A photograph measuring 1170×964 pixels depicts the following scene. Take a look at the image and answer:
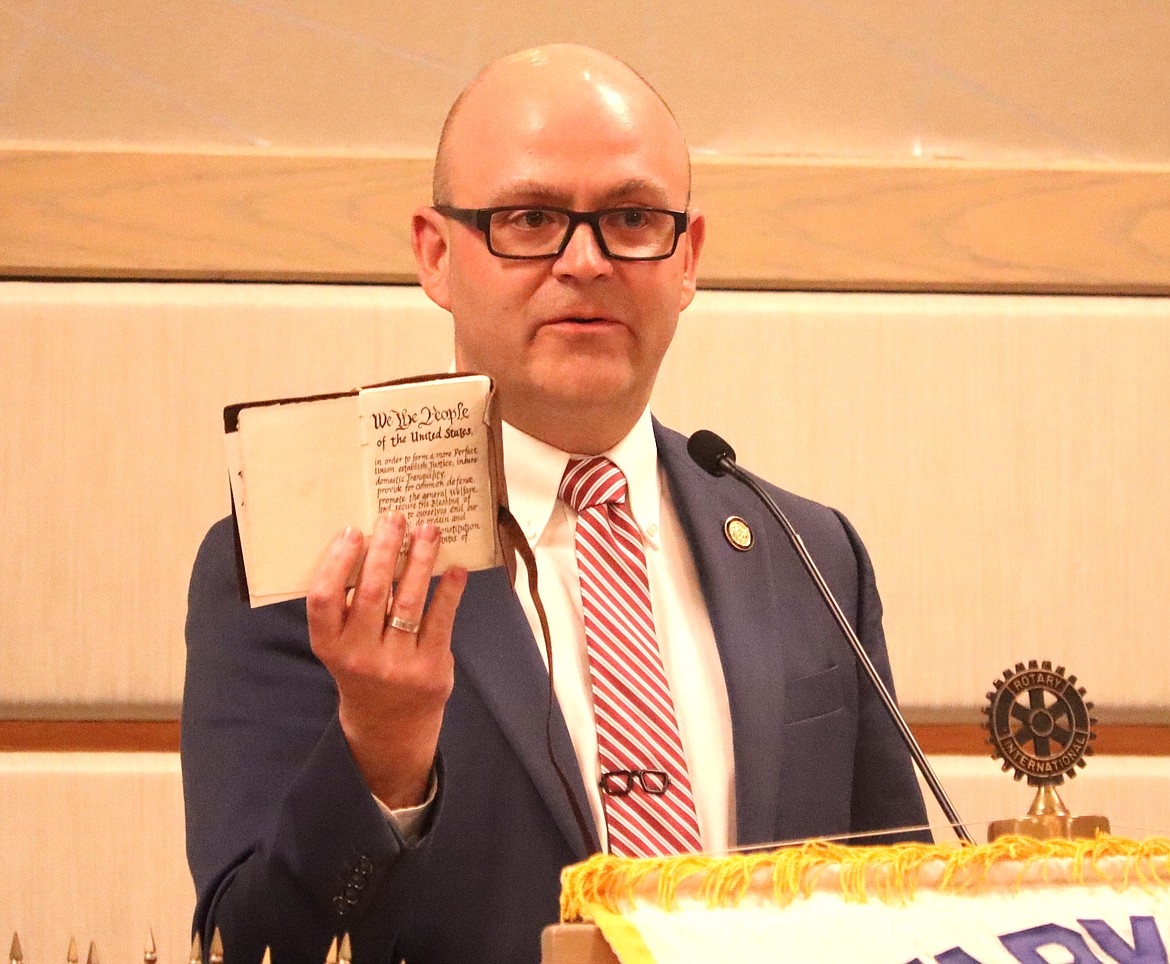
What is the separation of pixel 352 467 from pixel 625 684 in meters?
0.45

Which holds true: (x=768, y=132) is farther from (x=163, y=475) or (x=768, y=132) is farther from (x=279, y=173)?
(x=163, y=475)

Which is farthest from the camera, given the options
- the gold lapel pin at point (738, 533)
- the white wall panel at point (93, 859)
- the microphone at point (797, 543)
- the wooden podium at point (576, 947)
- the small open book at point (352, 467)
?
the white wall panel at point (93, 859)

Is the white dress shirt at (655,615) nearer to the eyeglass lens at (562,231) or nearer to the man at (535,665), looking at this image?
the man at (535,665)

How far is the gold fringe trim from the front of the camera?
0.86m

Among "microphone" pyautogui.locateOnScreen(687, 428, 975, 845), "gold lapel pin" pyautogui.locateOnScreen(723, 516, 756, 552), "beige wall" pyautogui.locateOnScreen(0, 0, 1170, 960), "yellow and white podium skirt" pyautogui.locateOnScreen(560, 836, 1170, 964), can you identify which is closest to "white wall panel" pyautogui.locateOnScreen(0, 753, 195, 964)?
"beige wall" pyautogui.locateOnScreen(0, 0, 1170, 960)

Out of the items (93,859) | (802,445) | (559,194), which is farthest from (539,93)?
(93,859)

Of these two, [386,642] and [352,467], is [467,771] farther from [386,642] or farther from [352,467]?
[352,467]

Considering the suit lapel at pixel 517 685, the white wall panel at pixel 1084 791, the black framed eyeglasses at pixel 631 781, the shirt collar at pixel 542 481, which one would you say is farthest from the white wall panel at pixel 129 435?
the white wall panel at pixel 1084 791

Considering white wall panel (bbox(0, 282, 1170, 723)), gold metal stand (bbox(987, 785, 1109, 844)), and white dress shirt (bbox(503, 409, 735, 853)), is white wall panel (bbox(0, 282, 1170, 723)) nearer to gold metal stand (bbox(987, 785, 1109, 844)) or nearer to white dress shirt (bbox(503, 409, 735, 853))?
white dress shirt (bbox(503, 409, 735, 853))

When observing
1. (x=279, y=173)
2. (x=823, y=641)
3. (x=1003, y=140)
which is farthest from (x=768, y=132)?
(x=823, y=641)

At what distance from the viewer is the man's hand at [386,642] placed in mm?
993

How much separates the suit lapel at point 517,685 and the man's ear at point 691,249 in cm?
43

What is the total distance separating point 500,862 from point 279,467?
1.51ft

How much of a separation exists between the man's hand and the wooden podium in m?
0.26
